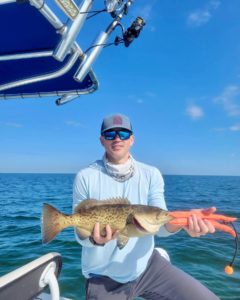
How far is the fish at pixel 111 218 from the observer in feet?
11.5

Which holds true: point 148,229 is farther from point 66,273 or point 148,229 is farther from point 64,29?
point 66,273

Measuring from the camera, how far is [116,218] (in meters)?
3.62

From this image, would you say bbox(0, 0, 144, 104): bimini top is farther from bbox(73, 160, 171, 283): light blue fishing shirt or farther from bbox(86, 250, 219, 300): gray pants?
bbox(86, 250, 219, 300): gray pants

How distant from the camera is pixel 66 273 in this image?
7.84 m

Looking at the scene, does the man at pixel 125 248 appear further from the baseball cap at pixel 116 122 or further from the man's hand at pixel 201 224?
the man's hand at pixel 201 224

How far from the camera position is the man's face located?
13.2ft

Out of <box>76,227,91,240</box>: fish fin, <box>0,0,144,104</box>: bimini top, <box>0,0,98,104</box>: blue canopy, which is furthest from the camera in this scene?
<box>76,227,91,240</box>: fish fin

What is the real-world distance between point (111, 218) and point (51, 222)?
72cm

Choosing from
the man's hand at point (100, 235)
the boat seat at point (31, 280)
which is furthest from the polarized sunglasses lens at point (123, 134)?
the boat seat at point (31, 280)

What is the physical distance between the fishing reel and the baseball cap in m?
0.97

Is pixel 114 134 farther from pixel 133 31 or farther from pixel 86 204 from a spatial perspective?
pixel 133 31

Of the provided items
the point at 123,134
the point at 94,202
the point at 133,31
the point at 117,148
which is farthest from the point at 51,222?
the point at 133,31

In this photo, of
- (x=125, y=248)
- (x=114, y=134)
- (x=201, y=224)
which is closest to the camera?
(x=201, y=224)

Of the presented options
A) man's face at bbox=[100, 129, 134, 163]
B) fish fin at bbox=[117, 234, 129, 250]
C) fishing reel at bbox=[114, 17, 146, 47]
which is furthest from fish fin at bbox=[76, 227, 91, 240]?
fishing reel at bbox=[114, 17, 146, 47]
